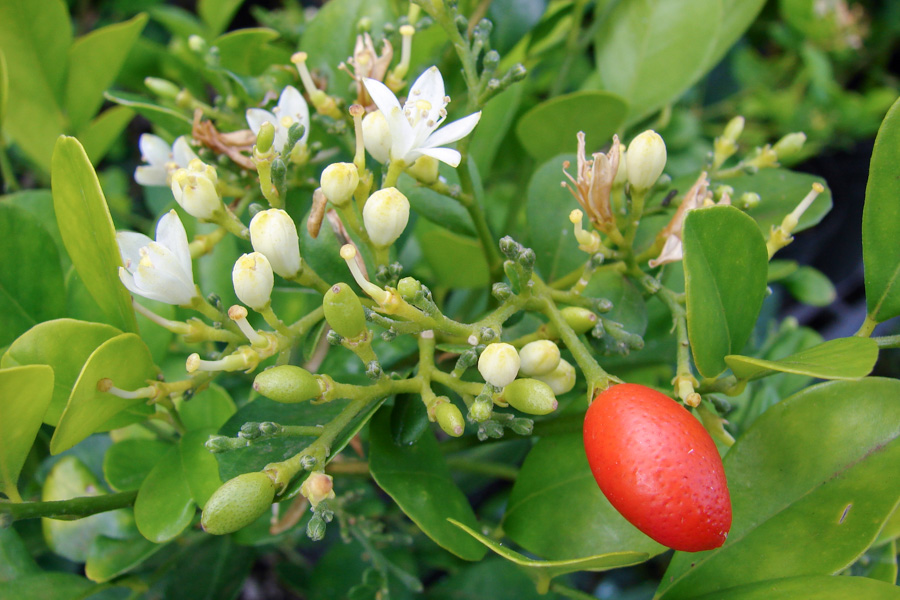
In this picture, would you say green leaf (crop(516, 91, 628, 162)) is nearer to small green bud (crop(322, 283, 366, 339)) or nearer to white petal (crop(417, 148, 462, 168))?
white petal (crop(417, 148, 462, 168))

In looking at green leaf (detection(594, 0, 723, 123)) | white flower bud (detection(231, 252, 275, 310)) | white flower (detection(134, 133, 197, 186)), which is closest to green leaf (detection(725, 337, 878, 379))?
white flower bud (detection(231, 252, 275, 310))

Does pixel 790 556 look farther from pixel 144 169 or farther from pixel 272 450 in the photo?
pixel 144 169

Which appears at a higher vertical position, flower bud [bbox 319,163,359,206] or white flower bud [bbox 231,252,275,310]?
flower bud [bbox 319,163,359,206]

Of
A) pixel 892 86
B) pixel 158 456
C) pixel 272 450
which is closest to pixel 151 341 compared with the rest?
pixel 158 456

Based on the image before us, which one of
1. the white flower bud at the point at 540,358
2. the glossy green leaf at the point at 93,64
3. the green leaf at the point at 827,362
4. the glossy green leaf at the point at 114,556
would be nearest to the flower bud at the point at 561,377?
the white flower bud at the point at 540,358

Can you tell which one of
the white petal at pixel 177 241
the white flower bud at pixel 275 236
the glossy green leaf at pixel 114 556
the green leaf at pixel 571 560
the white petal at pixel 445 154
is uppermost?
the white petal at pixel 445 154

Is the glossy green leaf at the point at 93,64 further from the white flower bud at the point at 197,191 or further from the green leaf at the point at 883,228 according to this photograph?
the green leaf at the point at 883,228
